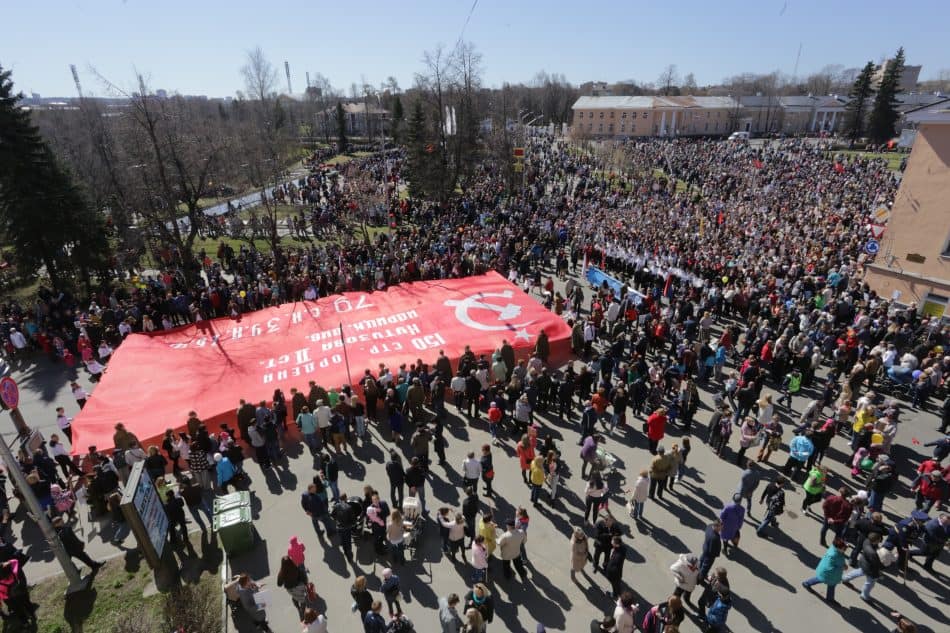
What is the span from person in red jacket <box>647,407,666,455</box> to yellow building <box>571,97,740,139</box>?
96428mm

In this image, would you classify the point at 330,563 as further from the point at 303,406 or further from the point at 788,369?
the point at 788,369

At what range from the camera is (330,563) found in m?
9.16

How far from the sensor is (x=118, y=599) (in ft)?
27.9

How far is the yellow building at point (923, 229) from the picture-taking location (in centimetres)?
1858

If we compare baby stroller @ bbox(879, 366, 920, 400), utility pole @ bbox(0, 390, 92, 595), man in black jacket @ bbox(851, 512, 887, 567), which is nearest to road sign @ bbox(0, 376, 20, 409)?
utility pole @ bbox(0, 390, 92, 595)

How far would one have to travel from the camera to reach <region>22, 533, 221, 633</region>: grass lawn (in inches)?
316

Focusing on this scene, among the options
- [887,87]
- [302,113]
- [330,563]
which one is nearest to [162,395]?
[330,563]

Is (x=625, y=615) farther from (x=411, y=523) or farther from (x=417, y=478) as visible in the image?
(x=417, y=478)

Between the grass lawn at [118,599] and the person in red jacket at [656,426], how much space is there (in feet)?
30.3

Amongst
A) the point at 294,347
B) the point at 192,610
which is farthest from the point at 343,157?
the point at 192,610

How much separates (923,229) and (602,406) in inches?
651

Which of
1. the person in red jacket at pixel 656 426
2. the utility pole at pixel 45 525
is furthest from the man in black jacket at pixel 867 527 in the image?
the utility pole at pixel 45 525

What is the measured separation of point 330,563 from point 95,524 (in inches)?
209

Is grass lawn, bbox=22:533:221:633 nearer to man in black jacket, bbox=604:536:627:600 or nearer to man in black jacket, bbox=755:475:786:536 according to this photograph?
man in black jacket, bbox=604:536:627:600
